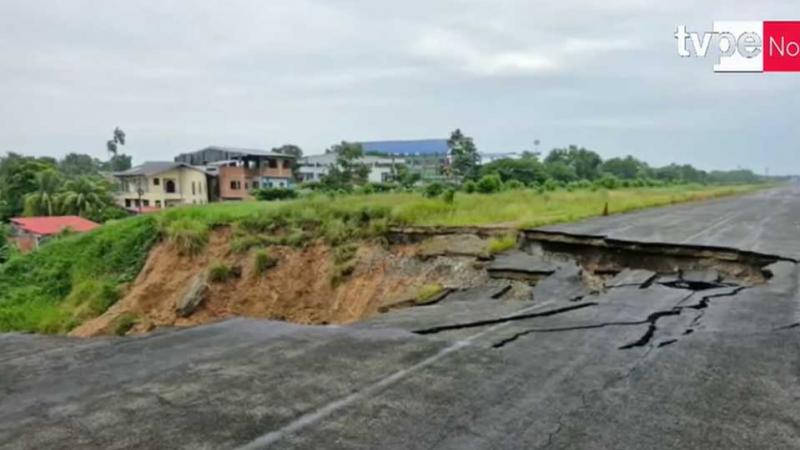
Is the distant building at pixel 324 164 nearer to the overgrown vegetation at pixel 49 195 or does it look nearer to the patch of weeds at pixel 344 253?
the overgrown vegetation at pixel 49 195

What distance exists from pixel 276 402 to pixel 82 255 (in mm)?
17006

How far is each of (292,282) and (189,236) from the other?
14.0 feet

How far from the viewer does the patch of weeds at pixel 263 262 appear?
12.9m

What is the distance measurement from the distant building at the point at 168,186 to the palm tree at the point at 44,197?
6.28m

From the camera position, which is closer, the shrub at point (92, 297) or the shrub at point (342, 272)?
the shrub at point (342, 272)

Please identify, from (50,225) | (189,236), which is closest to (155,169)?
(50,225)

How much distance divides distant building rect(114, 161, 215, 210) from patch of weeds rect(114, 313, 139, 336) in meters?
32.4

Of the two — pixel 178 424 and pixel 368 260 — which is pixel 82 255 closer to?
pixel 368 260

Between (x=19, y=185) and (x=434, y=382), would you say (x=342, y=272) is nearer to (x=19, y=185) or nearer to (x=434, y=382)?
(x=434, y=382)

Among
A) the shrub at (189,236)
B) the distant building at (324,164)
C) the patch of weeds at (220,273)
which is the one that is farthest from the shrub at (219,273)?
the distant building at (324,164)

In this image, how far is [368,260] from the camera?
38.4 feet

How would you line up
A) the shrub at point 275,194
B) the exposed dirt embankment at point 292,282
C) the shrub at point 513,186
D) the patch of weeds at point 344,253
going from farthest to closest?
the shrub at point 513,186 < the shrub at point 275,194 < the patch of weeds at point 344,253 < the exposed dirt embankment at point 292,282

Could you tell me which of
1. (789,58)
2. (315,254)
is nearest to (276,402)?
(315,254)

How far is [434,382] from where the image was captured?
2764 millimetres
